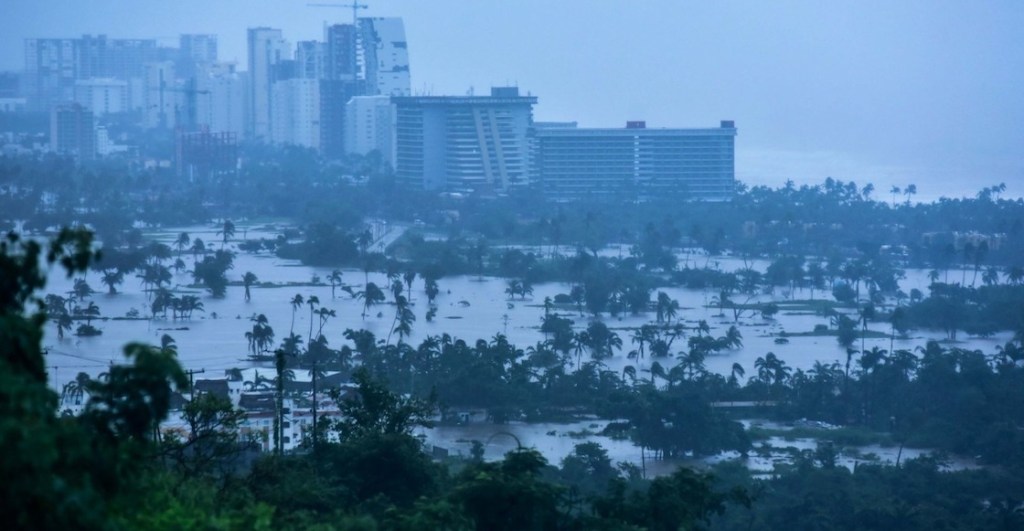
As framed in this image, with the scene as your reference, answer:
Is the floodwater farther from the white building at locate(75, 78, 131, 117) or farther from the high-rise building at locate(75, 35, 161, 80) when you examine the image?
the high-rise building at locate(75, 35, 161, 80)

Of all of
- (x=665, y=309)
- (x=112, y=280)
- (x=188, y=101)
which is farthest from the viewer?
(x=188, y=101)

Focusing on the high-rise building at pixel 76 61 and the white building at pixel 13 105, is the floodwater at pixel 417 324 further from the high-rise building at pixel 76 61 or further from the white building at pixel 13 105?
the high-rise building at pixel 76 61

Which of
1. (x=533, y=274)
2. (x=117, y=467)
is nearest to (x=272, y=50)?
(x=533, y=274)

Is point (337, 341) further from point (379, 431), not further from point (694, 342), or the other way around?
point (379, 431)

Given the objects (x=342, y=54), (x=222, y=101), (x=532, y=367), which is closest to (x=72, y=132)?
Answer: (x=342, y=54)

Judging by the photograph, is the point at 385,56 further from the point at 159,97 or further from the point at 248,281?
the point at 248,281

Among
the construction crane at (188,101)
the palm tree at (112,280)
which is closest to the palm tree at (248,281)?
the palm tree at (112,280)

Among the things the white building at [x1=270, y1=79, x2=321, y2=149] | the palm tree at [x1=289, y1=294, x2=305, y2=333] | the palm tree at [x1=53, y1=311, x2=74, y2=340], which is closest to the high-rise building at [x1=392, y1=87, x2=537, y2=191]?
the white building at [x1=270, y1=79, x2=321, y2=149]

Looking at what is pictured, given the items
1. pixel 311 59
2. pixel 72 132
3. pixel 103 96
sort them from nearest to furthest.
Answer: pixel 72 132, pixel 311 59, pixel 103 96
